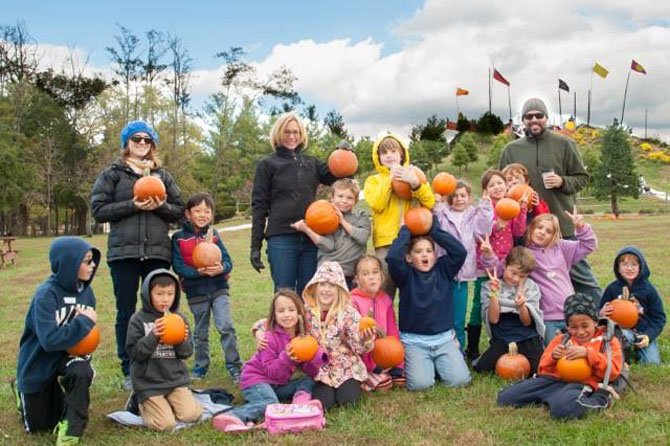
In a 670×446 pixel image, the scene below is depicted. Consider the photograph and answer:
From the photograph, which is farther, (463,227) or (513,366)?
(463,227)

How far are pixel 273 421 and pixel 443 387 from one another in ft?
6.18

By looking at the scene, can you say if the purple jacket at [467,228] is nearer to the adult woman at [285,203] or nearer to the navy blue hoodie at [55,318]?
the adult woman at [285,203]

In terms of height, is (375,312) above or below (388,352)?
above

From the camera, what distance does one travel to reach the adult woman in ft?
22.1

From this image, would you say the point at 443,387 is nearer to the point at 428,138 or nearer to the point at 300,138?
the point at 300,138

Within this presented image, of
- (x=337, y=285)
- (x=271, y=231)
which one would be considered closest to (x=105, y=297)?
(x=271, y=231)

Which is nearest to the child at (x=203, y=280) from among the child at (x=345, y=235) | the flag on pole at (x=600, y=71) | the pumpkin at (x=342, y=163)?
the child at (x=345, y=235)

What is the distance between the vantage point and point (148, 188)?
241 inches

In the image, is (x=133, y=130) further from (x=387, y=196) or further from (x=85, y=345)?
(x=387, y=196)

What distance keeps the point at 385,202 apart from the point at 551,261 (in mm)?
1930

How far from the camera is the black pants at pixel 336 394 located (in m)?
5.73

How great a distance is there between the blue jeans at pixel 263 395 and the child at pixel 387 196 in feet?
4.55

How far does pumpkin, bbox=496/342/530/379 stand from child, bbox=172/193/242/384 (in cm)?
270

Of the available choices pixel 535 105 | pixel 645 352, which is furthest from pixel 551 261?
pixel 535 105
